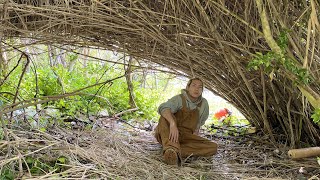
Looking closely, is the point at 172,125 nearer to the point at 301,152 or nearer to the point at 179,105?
the point at 179,105

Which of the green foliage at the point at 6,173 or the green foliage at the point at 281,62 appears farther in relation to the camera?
the green foliage at the point at 6,173

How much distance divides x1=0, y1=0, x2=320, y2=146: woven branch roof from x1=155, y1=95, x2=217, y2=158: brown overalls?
17.4 inches

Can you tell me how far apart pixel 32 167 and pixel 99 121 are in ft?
7.37

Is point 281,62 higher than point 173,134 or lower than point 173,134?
higher

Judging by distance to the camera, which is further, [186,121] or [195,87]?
[186,121]

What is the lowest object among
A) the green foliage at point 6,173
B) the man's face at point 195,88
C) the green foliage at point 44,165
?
the green foliage at point 6,173

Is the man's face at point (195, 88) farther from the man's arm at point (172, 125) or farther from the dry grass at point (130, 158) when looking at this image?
the dry grass at point (130, 158)

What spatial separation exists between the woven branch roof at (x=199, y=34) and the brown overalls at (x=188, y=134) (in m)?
0.44

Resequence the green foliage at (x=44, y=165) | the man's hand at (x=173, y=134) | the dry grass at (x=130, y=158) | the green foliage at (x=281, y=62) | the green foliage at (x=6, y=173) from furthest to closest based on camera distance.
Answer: the man's hand at (x=173, y=134), the dry grass at (x=130, y=158), the green foliage at (x=44, y=165), the green foliage at (x=6, y=173), the green foliage at (x=281, y=62)

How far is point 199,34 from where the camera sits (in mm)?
3285

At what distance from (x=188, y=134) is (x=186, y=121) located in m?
0.12

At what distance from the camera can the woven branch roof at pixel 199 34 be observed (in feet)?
9.53

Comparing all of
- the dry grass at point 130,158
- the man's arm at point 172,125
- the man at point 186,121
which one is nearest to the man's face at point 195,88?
the man at point 186,121

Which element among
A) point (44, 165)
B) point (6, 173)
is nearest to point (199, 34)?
point (44, 165)
